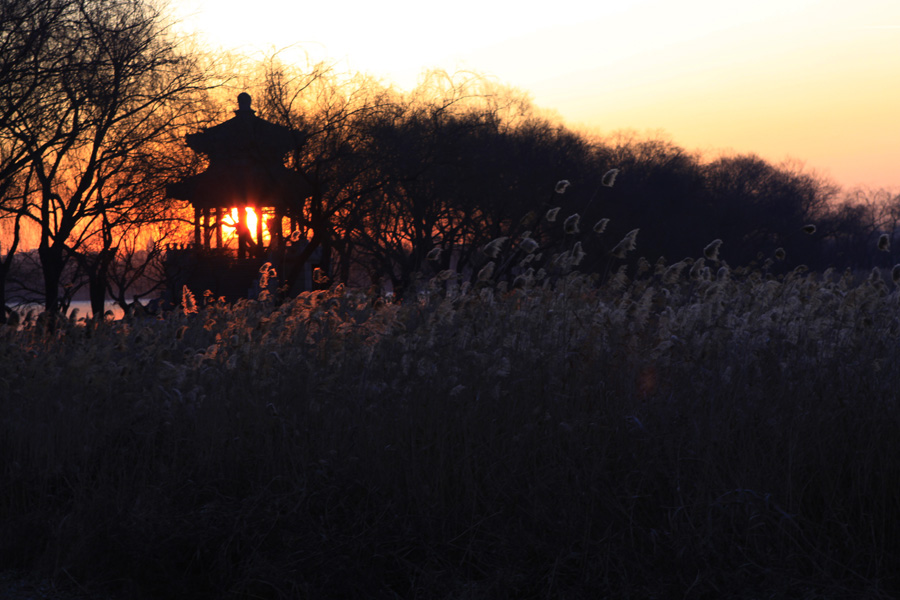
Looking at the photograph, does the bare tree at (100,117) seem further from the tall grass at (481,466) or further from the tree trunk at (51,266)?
the tall grass at (481,466)

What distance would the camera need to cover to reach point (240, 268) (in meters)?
27.4

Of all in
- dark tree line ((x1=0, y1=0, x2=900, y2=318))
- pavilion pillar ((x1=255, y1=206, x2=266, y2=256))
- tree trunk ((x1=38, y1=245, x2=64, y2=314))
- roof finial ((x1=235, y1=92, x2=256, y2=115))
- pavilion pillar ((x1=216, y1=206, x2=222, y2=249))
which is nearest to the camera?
dark tree line ((x1=0, y1=0, x2=900, y2=318))

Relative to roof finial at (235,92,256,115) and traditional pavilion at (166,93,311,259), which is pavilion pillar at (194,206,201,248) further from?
roof finial at (235,92,256,115)

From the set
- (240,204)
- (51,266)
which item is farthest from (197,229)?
(51,266)

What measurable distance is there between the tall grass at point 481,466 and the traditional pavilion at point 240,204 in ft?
55.0

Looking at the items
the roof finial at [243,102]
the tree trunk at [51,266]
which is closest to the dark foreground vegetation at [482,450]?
the tree trunk at [51,266]

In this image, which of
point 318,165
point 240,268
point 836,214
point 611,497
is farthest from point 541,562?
point 836,214

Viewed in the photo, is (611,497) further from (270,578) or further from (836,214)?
(836,214)

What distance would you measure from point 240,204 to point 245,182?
1.10 metres

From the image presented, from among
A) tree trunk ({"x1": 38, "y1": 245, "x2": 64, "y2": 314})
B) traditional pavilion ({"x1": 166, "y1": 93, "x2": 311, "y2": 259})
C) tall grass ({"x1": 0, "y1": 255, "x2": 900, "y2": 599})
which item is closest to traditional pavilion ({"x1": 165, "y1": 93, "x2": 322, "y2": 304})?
traditional pavilion ({"x1": 166, "y1": 93, "x2": 311, "y2": 259})

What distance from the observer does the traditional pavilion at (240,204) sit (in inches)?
918

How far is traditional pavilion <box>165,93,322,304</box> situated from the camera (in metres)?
23.3

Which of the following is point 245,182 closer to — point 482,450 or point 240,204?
point 240,204

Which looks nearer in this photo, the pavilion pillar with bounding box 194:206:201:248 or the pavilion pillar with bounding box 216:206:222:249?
the pavilion pillar with bounding box 194:206:201:248
